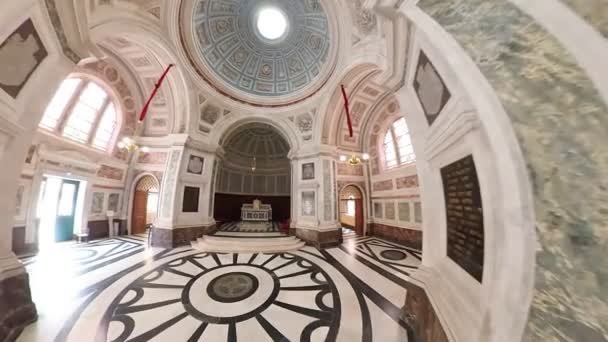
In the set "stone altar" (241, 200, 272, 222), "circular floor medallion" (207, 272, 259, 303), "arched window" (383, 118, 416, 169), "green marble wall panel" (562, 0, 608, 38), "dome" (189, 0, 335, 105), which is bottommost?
"circular floor medallion" (207, 272, 259, 303)

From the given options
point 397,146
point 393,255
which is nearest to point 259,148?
point 397,146

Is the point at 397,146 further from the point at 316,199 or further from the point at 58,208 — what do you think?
the point at 58,208

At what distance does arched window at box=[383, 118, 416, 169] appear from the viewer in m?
7.53

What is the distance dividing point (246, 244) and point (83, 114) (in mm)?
8403

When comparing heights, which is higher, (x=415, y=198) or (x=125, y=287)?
(x=415, y=198)

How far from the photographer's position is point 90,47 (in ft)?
9.08

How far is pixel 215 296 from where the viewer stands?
3.29m

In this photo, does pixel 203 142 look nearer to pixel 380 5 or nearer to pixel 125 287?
pixel 125 287

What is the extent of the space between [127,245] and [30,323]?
4.92m

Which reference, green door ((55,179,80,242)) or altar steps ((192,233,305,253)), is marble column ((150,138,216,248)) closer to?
altar steps ((192,233,305,253))

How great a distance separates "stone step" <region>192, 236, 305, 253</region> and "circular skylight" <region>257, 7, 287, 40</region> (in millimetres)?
9517

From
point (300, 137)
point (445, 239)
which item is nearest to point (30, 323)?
point (445, 239)

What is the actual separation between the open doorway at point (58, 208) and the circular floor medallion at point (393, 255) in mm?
11789

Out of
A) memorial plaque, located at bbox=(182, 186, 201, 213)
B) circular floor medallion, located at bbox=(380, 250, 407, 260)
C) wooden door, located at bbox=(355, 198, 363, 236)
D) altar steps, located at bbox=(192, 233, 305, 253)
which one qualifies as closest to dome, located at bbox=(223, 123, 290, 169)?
memorial plaque, located at bbox=(182, 186, 201, 213)
